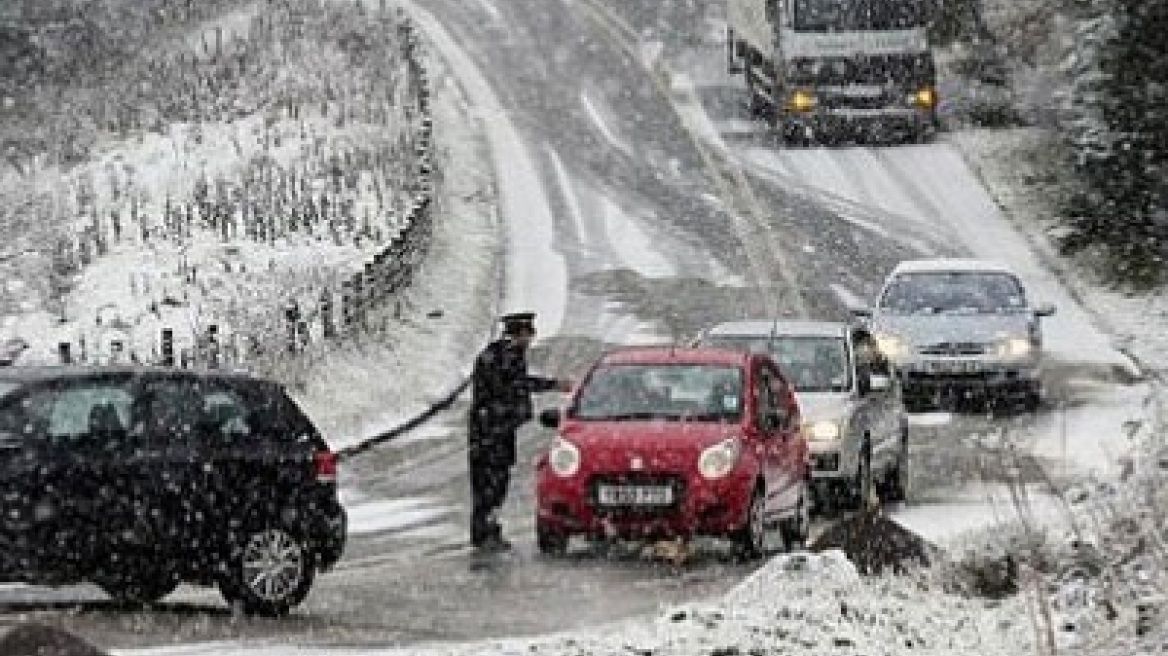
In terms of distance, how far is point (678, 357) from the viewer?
20781mm

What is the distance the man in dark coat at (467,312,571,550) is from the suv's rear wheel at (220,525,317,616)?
3739 millimetres

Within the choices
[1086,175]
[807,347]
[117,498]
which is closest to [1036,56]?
[1086,175]

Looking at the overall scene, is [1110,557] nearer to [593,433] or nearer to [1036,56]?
[593,433]

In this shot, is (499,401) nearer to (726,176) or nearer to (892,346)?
(892,346)

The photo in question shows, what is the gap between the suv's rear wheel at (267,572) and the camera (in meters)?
16.7

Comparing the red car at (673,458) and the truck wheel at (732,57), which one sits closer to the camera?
the red car at (673,458)

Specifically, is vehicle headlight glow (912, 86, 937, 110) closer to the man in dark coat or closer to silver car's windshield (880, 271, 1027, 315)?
silver car's windshield (880, 271, 1027, 315)

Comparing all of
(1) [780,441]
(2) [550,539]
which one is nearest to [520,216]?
(1) [780,441]

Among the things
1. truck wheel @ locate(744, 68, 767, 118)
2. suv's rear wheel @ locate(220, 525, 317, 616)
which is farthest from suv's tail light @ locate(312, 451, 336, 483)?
truck wheel @ locate(744, 68, 767, 118)

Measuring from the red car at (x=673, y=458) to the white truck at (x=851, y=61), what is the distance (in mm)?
27399

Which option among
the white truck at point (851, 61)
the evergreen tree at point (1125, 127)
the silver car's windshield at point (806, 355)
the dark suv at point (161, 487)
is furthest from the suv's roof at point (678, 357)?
the white truck at point (851, 61)

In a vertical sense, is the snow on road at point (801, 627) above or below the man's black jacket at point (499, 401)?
below

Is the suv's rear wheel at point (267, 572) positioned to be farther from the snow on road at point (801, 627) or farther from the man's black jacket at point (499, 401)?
the man's black jacket at point (499, 401)

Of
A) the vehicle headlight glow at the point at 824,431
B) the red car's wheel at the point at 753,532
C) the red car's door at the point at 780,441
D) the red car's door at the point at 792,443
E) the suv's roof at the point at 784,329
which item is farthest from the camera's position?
the suv's roof at the point at 784,329
